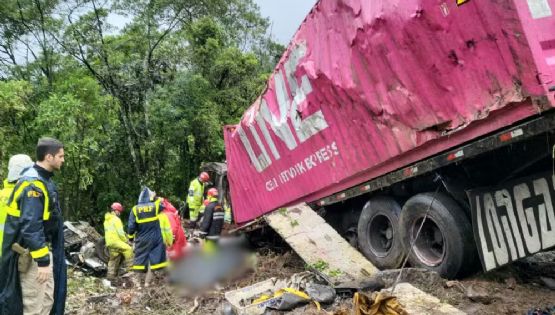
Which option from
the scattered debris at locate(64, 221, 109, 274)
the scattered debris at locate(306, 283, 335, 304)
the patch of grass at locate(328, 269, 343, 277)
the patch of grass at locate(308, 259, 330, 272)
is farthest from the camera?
the scattered debris at locate(64, 221, 109, 274)

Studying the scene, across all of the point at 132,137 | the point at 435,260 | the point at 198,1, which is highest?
the point at 198,1

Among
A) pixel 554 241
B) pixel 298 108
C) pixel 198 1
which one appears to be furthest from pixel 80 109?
pixel 554 241

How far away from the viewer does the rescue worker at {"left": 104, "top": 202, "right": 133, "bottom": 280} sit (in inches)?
302

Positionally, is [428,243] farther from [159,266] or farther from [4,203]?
[4,203]

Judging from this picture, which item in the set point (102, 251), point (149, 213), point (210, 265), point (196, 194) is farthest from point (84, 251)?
point (210, 265)

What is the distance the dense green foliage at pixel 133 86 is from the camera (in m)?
14.9

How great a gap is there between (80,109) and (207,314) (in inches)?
397

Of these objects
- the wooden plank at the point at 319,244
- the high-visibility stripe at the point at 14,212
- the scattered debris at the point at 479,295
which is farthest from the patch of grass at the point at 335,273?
the high-visibility stripe at the point at 14,212

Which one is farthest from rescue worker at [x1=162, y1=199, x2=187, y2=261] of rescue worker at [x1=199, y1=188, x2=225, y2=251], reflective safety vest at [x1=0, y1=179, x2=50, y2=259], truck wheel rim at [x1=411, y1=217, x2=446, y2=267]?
truck wheel rim at [x1=411, y1=217, x2=446, y2=267]

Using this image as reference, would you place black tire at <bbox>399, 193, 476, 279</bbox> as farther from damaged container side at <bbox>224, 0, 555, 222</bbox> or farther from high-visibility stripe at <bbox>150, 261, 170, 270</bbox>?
high-visibility stripe at <bbox>150, 261, 170, 270</bbox>

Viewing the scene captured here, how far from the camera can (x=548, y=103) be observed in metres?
3.11

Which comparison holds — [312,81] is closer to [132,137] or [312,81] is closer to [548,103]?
[548,103]

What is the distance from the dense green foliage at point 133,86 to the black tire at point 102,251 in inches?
235

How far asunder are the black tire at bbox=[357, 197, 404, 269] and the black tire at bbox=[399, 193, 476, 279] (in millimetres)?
214
